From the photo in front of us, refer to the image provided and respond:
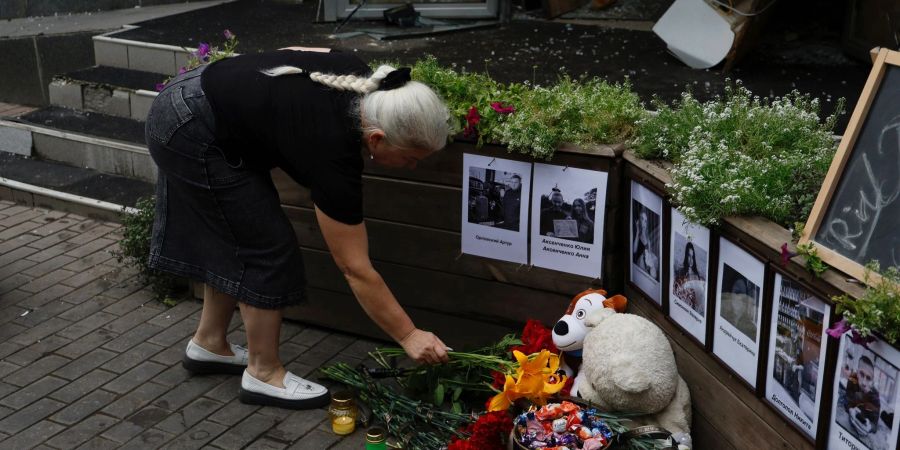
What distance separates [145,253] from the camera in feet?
16.1

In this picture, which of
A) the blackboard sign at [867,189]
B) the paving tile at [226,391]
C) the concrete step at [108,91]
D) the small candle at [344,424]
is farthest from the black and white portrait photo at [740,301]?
the concrete step at [108,91]

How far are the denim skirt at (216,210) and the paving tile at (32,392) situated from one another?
0.77 metres

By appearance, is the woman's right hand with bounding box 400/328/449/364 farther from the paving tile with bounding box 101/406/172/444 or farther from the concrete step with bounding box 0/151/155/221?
the concrete step with bounding box 0/151/155/221

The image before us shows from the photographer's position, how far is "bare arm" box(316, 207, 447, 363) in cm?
328

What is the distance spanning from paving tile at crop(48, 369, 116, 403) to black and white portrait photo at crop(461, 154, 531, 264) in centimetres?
163

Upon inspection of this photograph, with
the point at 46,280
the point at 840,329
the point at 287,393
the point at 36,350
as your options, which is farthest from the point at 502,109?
the point at 46,280

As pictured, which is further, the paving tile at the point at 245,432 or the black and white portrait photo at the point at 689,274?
the paving tile at the point at 245,432

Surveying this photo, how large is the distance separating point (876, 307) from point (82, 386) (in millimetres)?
3073

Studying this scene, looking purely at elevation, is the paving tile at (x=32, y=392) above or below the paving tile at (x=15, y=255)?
below

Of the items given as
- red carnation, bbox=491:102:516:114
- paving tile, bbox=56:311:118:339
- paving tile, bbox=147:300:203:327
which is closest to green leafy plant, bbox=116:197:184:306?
paving tile, bbox=147:300:203:327

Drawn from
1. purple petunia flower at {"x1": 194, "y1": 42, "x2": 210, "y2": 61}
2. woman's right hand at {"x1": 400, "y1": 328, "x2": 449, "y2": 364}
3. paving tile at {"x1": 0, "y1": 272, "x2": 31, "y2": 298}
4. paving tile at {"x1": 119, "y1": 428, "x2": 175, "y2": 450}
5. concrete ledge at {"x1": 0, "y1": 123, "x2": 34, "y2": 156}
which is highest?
purple petunia flower at {"x1": 194, "y1": 42, "x2": 210, "y2": 61}

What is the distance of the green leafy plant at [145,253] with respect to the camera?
189 inches

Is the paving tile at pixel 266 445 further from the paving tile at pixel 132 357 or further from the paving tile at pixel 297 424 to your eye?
the paving tile at pixel 132 357

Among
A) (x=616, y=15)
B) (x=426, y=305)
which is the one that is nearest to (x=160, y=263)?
(x=426, y=305)
